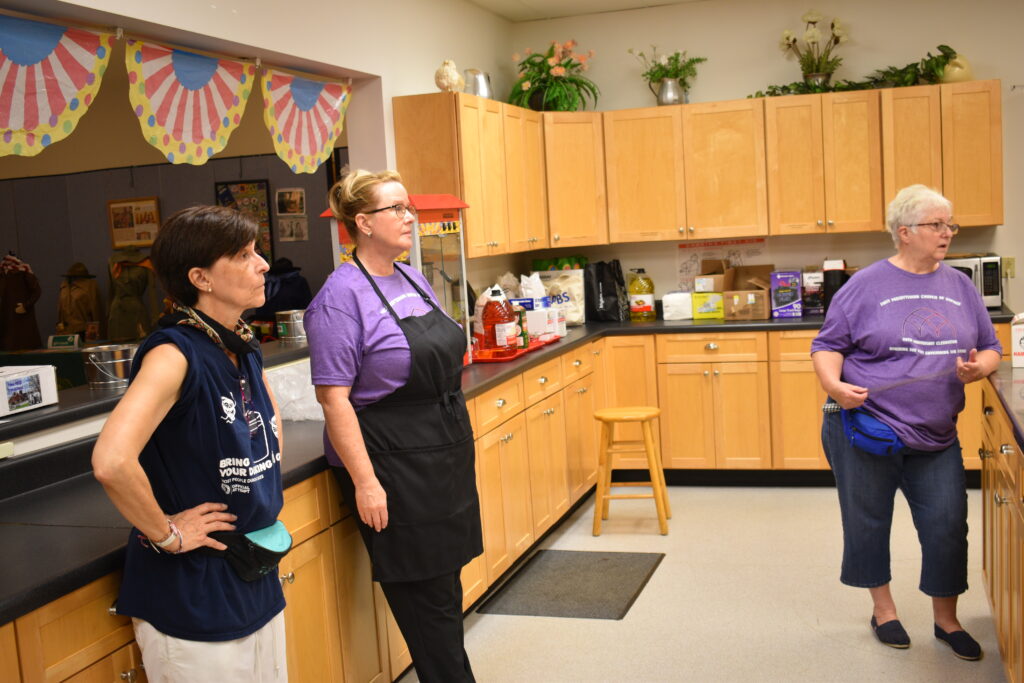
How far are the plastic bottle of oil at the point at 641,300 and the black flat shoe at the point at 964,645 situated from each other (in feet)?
10.0

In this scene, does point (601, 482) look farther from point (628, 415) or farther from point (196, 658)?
point (196, 658)

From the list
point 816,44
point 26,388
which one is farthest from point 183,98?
point 816,44

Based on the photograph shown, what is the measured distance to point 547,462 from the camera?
4867 millimetres

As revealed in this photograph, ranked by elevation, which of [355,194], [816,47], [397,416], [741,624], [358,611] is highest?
[816,47]

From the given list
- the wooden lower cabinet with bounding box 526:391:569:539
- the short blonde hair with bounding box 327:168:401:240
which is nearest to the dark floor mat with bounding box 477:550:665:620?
the wooden lower cabinet with bounding box 526:391:569:539

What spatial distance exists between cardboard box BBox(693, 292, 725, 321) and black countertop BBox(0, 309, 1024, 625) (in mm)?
2261

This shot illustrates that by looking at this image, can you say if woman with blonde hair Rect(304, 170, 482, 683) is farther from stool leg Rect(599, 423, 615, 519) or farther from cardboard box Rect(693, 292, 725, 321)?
cardboard box Rect(693, 292, 725, 321)

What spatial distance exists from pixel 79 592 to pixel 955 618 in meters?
2.81

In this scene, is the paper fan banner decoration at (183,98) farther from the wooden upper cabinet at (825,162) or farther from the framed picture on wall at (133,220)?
the framed picture on wall at (133,220)

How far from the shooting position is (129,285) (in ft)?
25.0

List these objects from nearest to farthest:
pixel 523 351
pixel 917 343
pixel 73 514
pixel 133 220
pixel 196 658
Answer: pixel 196 658 → pixel 73 514 → pixel 917 343 → pixel 523 351 → pixel 133 220

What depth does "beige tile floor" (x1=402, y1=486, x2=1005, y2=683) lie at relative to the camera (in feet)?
11.3

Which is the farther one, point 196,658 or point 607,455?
point 607,455

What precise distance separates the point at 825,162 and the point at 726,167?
1.80 feet
